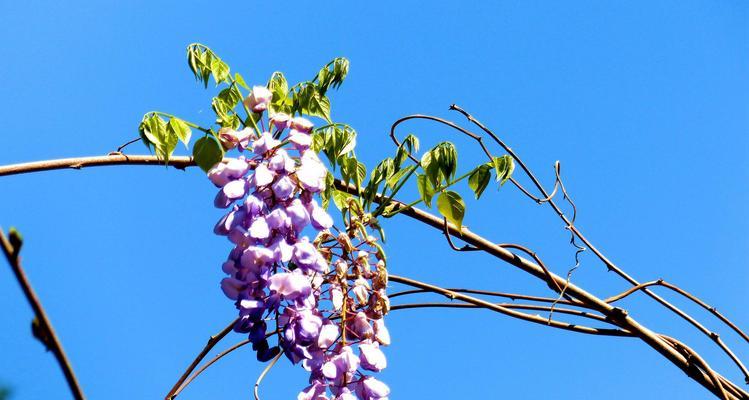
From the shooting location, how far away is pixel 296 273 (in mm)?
1063

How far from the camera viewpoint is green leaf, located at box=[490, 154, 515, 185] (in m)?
1.27

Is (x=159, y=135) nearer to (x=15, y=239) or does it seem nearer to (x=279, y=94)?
(x=279, y=94)

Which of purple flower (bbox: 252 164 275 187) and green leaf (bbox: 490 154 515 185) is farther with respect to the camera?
green leaf (bbox: 490 154 515 185)

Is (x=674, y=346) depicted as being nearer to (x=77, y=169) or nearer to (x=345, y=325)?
(x=345, y=325)

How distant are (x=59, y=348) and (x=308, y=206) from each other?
0.83 meters

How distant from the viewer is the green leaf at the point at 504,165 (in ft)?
4.15

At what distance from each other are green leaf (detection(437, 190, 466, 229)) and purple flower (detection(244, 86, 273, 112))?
0.33m

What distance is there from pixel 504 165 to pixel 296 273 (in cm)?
43

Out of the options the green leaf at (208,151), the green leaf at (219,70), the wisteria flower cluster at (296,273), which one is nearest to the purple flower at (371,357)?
the wisteria flower cluster at (296,273)

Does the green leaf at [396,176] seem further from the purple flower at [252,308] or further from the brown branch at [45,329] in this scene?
the brown branch at [45,329]

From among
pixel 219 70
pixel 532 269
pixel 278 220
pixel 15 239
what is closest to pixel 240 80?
pixel 219 70

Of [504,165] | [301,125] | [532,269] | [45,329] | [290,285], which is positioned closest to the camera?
[45,329]

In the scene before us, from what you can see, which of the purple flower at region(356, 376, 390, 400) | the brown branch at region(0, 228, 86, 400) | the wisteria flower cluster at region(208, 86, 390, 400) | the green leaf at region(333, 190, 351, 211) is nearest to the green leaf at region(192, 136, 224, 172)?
the wisteria flower cluster at region(208, 86, 390, 400)

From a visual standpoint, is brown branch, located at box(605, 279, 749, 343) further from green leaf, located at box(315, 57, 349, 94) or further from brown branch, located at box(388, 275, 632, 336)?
green leaf, located at box(315, 57, 349, 94)
